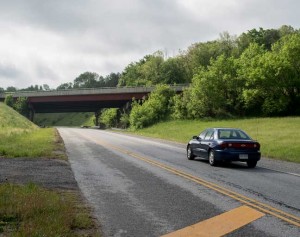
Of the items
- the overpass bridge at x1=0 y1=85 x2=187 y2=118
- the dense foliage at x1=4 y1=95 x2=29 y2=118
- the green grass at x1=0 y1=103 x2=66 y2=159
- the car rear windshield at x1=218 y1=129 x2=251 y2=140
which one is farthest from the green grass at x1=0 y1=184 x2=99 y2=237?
the dense foliage at x1=4 y1=95 x2=29 y2=118

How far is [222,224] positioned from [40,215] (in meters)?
3.08

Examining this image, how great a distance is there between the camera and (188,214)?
304 inches

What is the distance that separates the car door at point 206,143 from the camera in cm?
1705

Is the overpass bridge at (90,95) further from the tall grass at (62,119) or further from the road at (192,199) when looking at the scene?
the tall grass at (62,119)

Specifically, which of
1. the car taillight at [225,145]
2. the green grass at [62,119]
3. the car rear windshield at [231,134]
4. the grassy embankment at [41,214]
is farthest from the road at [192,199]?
the green grass at [62,119]

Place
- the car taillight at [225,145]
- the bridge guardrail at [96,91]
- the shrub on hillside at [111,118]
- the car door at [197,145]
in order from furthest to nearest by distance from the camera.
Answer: the shrub on hillside at [111,118], the bridge guardrail at [96,91], the car door at [197,145], the car taillight at [225,145]

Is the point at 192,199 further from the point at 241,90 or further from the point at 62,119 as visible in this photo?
the point at 62,119

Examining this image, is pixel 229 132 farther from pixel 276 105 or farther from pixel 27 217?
pixel 276 105

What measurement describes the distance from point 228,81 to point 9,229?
52.9 metres

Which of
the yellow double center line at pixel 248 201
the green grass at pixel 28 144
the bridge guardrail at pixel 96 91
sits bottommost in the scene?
the yellow double center line at pixel 248 201

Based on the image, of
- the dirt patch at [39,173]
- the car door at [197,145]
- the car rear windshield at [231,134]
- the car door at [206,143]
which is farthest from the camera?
the car door at [197,145]

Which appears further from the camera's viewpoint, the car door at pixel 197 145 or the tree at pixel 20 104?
the tree at pixel 20 104

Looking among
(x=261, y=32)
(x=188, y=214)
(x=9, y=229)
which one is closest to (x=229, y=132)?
(x=188, y=214)

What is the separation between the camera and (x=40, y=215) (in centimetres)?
694
